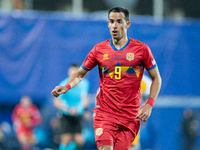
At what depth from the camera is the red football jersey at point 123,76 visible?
448 cm

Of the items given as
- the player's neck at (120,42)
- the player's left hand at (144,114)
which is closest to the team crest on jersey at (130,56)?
the player's neck at (120,42)

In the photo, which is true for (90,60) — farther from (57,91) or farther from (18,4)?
(18,4)

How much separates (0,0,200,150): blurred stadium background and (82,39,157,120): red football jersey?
5.29 meters

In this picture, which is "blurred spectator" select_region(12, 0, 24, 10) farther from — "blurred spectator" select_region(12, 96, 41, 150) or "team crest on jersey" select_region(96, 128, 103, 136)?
"team crest on jersey" select_region(96, 128, 103, 136)

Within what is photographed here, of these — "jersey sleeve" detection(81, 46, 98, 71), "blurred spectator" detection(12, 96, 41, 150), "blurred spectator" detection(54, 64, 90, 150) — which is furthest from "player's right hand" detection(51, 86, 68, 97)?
"blurred spectator" detection(12, 96, 41, 150)

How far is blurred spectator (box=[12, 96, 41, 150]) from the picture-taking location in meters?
10.2

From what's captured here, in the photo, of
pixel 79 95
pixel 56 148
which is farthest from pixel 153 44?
pixel 56 148

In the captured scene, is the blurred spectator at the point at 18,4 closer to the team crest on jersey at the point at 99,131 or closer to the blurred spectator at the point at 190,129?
the blurred spectator at the point at 190,129

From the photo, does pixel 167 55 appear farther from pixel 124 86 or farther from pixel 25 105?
pixel 124 86

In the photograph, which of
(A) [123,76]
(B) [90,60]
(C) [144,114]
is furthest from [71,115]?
(C) [144,114]

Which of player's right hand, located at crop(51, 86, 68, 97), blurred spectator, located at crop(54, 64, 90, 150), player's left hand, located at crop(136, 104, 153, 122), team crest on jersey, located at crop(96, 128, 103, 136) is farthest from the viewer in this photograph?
blurred spectator, located at crop(54, 64, 90, 150)

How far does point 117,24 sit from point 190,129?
7.05 metres

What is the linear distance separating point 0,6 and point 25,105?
9.60ft

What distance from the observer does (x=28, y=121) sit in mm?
10750
